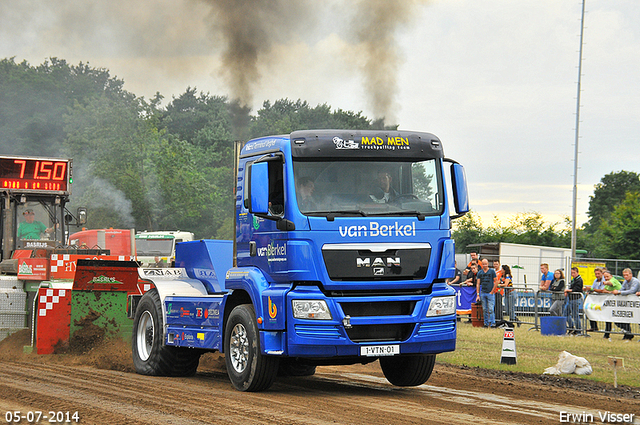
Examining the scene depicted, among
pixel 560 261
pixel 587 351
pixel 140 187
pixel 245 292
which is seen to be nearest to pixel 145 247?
pixel 140 187

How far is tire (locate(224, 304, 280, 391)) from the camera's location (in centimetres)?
946

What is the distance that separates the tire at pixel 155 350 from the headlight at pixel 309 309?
316 centimetres

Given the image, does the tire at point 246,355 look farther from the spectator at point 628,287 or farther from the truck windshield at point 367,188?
the spectator at point 628,287

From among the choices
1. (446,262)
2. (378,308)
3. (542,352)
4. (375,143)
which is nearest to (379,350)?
(378,308)

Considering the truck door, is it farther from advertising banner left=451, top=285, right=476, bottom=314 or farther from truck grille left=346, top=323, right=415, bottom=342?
advertising banner left=451, top=285, right=476, bottom=314

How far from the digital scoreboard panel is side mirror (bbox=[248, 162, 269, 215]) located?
9.90m

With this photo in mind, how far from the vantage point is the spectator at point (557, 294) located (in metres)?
20.9

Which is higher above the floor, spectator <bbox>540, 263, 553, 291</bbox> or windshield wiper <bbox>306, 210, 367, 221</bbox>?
windshield wiper <bbox>306, 210, 367, 221</bbox>

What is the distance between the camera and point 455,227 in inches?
2512

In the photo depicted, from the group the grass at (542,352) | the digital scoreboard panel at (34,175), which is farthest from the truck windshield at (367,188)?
the digital scoreboard panel at (34,175)

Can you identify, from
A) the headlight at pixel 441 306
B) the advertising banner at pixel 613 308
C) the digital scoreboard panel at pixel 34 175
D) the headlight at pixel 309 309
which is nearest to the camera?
the headlight at pixel 309 309

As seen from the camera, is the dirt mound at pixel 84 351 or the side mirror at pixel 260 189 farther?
the dirt mound at pixel 84 351

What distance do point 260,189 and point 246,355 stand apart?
2067mm

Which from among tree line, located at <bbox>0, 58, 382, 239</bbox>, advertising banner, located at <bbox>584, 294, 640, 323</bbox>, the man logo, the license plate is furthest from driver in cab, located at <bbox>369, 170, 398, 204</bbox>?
tree line, located at <bbox>0, 58, 382, 239</bbox>
